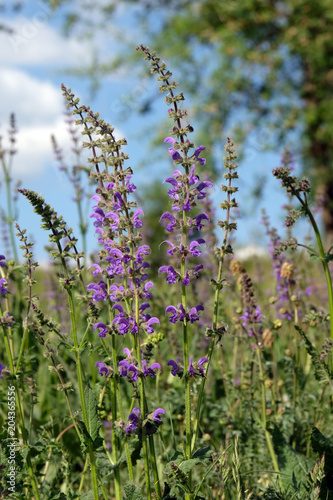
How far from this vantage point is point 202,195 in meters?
2.24

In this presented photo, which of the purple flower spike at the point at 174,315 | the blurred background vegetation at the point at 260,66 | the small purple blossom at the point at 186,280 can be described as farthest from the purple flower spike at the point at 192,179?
the blurred background vegetation at the point at 260,66

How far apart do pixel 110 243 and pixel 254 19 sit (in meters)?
15.2

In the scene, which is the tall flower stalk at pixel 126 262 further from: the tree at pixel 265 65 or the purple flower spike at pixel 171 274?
the tree at pixel 265 65

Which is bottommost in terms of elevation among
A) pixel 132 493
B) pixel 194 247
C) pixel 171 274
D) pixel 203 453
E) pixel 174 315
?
pixel 132 493

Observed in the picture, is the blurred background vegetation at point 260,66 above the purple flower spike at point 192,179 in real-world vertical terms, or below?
above

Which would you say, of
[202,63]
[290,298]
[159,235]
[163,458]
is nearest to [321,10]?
[202,63]

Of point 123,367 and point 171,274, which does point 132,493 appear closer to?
point 123,367

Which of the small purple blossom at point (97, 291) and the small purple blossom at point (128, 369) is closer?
the small purple blossom at point (128, 369)

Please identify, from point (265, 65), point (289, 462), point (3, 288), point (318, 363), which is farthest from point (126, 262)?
point (265, 65)

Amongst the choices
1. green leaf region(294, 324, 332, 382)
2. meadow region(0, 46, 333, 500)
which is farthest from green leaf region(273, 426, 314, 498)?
green leaf region(294, 324, 332, 382)

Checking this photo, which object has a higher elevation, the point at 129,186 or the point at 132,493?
the point at 129,186

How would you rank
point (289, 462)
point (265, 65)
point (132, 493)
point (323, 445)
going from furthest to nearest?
point (265, 65)
point (289, 462)
point (323, 445)
point (132, 493)

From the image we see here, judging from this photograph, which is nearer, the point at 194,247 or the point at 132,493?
the point at 132,493

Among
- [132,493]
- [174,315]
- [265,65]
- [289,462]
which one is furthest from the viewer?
[265,65]
